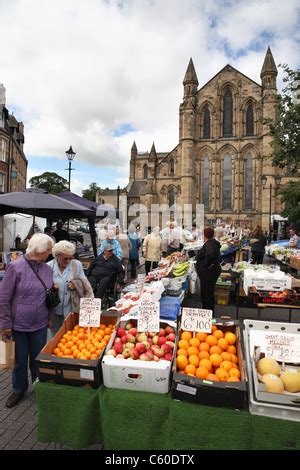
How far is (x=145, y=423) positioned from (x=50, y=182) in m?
95.9

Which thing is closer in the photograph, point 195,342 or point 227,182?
point 195,342

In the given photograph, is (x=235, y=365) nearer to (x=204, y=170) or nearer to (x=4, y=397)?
(x=4, y=397)

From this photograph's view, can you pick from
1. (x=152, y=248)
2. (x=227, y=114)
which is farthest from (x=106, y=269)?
(x=227, y=114)

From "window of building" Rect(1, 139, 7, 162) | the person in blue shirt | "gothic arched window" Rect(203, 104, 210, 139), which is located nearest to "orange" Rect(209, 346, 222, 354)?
the person in blue shirt

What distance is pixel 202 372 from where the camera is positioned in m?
2.52

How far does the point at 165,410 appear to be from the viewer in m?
2.37

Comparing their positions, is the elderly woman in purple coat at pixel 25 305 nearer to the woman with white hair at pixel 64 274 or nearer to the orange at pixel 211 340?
the woman with white hair at pixel 64 274

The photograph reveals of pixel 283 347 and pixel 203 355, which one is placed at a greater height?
pixel 283 347

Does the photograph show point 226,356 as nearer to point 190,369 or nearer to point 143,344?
point 190,369

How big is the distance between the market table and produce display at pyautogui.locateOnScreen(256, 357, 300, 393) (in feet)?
0.74

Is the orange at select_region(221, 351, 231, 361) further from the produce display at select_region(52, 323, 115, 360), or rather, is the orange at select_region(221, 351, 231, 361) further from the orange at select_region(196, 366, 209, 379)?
the produce display at select_region(52, 323, 115, 360)

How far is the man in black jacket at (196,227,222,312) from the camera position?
6.27m

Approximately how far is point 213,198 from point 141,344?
40649 millimetres

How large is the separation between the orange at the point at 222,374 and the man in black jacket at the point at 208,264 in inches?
150
